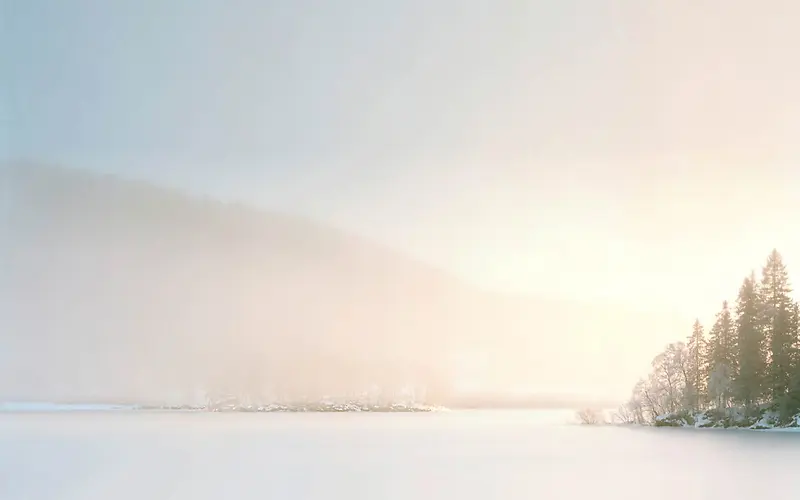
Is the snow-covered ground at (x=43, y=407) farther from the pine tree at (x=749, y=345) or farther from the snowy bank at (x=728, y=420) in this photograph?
the pine tree at (x=749, y=345)

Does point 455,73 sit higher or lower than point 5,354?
higher

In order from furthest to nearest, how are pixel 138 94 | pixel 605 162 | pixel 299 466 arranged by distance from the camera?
pixel 138 94 < pixel 605 162 < pixel 299 466

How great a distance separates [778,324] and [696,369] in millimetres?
2148

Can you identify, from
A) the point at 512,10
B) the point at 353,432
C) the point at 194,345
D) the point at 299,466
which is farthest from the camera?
the point at 194,345

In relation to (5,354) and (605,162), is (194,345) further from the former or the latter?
(605,162)

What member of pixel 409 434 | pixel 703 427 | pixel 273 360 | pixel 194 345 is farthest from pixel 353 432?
pixel 703 427

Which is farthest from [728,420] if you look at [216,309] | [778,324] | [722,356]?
[216,309]

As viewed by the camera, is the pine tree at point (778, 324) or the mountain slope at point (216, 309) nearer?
the pine tree at point (778, 324)

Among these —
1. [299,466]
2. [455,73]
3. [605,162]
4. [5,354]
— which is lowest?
[299,466]

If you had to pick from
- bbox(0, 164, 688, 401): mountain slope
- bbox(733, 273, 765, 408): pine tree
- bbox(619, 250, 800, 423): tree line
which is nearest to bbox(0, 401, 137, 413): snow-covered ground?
bbox(0, 164, 688, 401): mountain slope

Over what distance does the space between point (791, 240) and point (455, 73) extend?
8782 mm

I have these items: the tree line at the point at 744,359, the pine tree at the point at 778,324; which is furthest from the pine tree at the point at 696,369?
the pine tree at the point at 778,324

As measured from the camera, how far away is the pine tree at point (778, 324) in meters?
17.4

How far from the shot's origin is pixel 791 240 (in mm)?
17953
